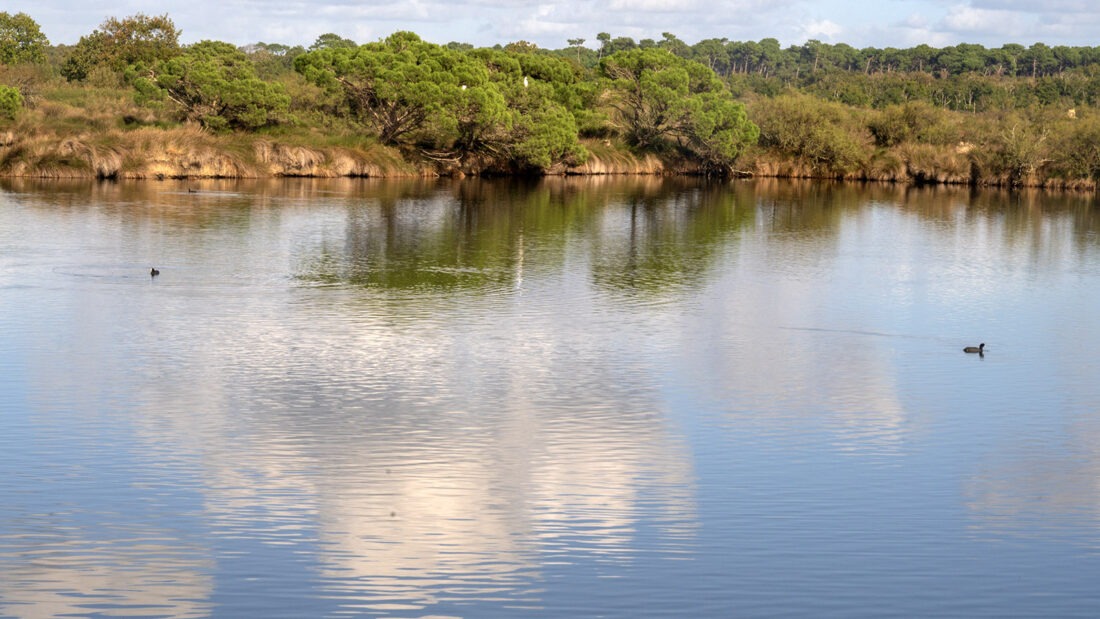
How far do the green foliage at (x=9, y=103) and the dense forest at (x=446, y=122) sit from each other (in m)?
0.07

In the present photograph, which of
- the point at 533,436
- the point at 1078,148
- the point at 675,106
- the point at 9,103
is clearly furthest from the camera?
the point at 675,106

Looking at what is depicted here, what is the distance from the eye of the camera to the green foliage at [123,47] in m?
87.6

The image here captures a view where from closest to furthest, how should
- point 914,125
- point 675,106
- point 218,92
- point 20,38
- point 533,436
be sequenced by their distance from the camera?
point 533,436 < point 218,92 < point 675,106 < point 914,125 < point 20,38

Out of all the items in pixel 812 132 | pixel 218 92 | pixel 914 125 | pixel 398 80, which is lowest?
pixel 812 132

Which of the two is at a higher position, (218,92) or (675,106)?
(675,106)

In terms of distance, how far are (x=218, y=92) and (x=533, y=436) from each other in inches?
2128

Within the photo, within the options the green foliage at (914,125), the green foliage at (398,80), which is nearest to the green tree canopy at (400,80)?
the green foliage at (398,80)

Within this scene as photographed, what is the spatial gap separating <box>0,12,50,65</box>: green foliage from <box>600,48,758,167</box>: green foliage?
39826 millimetres

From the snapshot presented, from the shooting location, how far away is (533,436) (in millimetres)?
17312

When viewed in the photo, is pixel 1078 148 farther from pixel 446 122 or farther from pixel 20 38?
pixel 20 38

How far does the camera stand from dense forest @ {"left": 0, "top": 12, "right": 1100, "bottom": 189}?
65.6 m

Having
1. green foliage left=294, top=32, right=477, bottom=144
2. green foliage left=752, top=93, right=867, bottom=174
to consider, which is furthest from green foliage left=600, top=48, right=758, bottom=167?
green foliage left=294, top=32, right=477, bottom=144

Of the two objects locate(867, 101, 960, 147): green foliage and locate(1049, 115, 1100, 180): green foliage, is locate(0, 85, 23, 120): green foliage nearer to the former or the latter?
locate(867, 101, 960, 147): green foliage

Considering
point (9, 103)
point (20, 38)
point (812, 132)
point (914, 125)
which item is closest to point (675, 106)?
point (812, 132)
